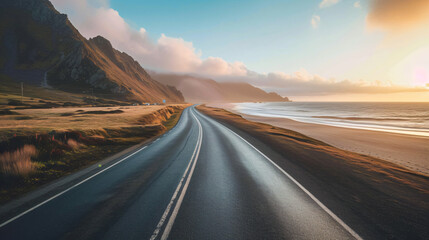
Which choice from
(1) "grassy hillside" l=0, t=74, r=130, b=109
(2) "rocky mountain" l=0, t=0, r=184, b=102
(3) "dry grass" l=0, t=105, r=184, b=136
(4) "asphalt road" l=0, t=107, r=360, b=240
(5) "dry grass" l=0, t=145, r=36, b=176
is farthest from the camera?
(2) "rocky mountain" l=0, t=0, r=184, b=102

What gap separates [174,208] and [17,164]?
30.7ft

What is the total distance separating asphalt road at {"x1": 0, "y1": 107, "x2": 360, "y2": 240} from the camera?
480cm

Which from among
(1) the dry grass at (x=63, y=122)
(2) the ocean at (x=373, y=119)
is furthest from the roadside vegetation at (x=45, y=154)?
(2) the ocean at (x=373, y=119)

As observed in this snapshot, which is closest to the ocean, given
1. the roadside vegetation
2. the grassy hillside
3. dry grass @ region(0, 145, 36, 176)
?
the roadside vegetation

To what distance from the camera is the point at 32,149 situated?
1101 centimetres

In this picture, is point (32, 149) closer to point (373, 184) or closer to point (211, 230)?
point (211, 230)

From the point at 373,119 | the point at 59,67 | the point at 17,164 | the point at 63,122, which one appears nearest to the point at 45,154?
the point at 17,164

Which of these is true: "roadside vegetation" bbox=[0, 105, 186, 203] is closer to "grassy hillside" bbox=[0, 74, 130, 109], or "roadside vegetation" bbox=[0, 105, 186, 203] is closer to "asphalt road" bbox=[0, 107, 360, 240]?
"asphalt road" bbox=[0, 107, 360, 240]

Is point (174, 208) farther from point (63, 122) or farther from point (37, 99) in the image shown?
point (37, 99)

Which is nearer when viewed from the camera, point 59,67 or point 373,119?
point 373,119

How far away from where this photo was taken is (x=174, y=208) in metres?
5.94

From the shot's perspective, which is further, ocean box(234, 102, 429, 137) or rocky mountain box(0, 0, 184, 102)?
rocky mountain box(0, 0, 184, 102)

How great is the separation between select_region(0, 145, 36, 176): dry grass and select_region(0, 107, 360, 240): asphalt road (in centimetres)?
229

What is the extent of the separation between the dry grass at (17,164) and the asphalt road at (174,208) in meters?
2.29
